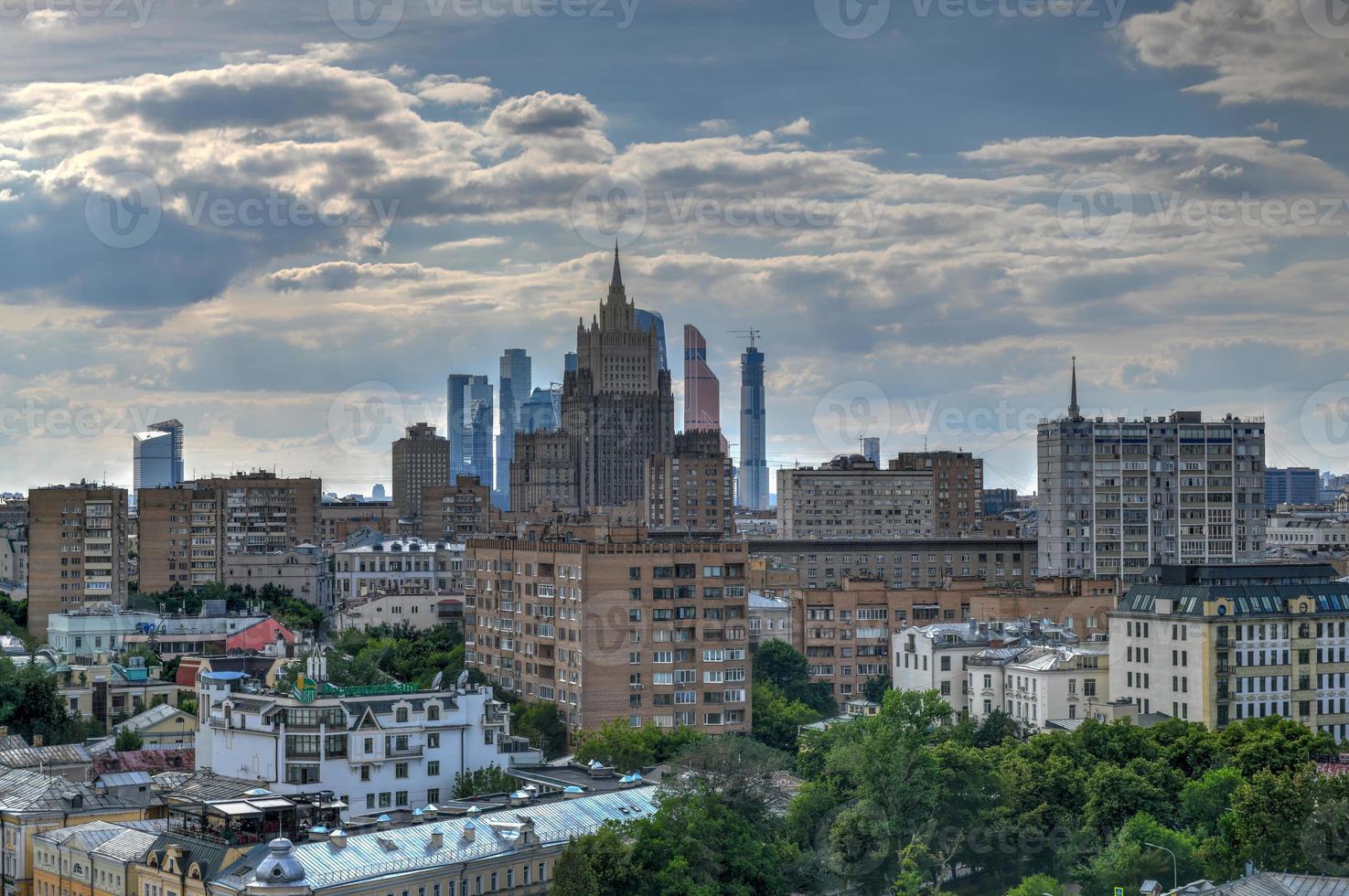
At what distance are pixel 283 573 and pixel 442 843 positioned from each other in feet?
347

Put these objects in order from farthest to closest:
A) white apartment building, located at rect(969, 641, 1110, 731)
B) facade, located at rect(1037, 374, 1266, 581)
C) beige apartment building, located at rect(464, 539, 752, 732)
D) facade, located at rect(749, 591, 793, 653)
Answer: facade, located at rect(1037, 374, 1266, 581)
facade, located at rect(749, 591, 793, 653)
beige apartment building, located at rect(464, 539, 752, 732)
white apartment building, located at rect(969, 641, 1110, 731)

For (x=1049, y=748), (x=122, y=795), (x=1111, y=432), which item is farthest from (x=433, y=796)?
(x=1111, y=432)

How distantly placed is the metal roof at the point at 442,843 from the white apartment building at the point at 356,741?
9.69m

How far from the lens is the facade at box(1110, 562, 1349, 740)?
263ft

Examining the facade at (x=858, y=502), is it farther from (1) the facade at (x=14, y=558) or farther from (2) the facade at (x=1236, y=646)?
(2) the facade at (x=1236, y=646)

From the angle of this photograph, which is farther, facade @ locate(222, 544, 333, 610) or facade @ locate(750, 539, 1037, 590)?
facade @ locate(222, 544, 333, 610)

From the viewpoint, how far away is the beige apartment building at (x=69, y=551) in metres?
133

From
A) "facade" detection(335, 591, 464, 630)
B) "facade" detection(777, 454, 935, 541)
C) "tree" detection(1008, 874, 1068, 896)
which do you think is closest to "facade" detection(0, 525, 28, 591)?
"facade" detection(335, 591, 464, 630)

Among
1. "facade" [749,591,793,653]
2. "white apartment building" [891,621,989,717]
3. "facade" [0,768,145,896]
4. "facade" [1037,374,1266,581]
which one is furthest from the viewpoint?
"facade" [1037,374,1266,581]

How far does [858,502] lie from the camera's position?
644ft

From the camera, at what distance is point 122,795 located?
6231 cm

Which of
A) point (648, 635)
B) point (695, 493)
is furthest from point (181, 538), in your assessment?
point (648, 635)

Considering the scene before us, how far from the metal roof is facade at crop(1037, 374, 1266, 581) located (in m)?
76.1

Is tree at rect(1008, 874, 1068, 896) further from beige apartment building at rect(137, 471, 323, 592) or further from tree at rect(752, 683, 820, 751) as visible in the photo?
beige apartment building at rect(137, 471, 323, 592)
